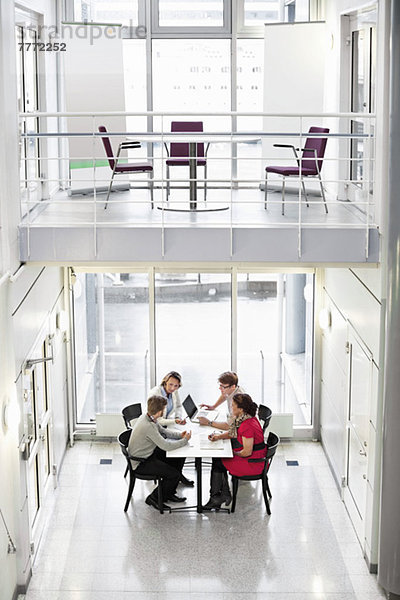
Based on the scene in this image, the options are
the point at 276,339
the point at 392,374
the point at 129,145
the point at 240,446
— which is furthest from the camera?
the point at 276,339

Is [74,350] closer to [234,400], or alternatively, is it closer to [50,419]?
[50,419]

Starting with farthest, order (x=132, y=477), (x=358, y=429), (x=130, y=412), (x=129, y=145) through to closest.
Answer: (x=130, y=412) → (x=129, y=145) → (x=132, y=477) → (x=358, y=429)

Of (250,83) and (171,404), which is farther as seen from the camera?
(250,83)

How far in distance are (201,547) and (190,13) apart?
5.86 meters

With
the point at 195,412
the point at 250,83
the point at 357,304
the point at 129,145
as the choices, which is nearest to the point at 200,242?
the point at 357,304

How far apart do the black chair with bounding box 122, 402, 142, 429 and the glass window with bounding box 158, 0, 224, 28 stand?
4290 millimetres

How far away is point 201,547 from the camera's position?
7410mm

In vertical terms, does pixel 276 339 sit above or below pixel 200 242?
below

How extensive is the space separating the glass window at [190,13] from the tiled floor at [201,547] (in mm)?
5002

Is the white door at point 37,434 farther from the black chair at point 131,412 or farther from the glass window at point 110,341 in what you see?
the glass window at point 110,341

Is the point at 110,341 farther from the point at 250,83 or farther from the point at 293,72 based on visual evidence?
the point at 293,72

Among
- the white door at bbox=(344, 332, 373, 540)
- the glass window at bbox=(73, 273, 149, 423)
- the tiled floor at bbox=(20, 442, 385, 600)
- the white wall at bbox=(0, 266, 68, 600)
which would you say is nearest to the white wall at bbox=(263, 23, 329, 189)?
the glass window at bbox=(73, 273, 149, 423)

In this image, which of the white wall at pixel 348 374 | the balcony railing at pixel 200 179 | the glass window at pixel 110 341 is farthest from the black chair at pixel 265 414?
the balcony railing at pixel 200 179

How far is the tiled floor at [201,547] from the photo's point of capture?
22.2 ft
